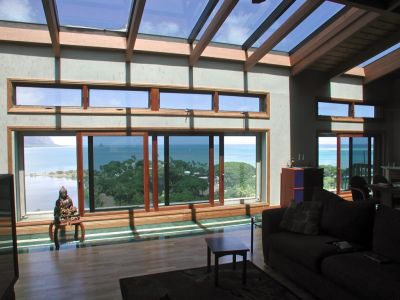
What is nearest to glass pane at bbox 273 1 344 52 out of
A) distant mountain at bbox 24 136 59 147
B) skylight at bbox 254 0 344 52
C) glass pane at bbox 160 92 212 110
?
skylight at bbox 254 0 344 52

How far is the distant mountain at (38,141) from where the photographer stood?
17.9ft

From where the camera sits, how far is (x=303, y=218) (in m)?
3.54

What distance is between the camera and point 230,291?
301 cm

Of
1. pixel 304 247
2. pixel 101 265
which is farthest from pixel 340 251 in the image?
pixel 101 265

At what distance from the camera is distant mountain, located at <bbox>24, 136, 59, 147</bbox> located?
5.45 meters

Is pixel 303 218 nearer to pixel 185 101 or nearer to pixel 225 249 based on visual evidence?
pixel 225 249

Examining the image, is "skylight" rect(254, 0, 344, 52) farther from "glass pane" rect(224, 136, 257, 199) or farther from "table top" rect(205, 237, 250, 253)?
"table top" rect(205, 237, 250, 253)

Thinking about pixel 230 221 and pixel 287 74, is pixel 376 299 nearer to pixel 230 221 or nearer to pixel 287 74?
pixel 230 221

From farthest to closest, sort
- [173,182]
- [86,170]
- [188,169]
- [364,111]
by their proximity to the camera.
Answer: [364,111], [188,169], [173,182], [86,170]

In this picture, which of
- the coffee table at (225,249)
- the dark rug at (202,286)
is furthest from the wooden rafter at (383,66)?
the coffee table at (225,249)

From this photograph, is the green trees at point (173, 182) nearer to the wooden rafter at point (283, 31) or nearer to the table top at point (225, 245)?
the wooden rafter at point (283, 31)

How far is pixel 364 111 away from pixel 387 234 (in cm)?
631

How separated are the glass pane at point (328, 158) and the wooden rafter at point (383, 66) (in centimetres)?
182

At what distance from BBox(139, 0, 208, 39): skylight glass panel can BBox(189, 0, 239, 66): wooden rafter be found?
27 cm
